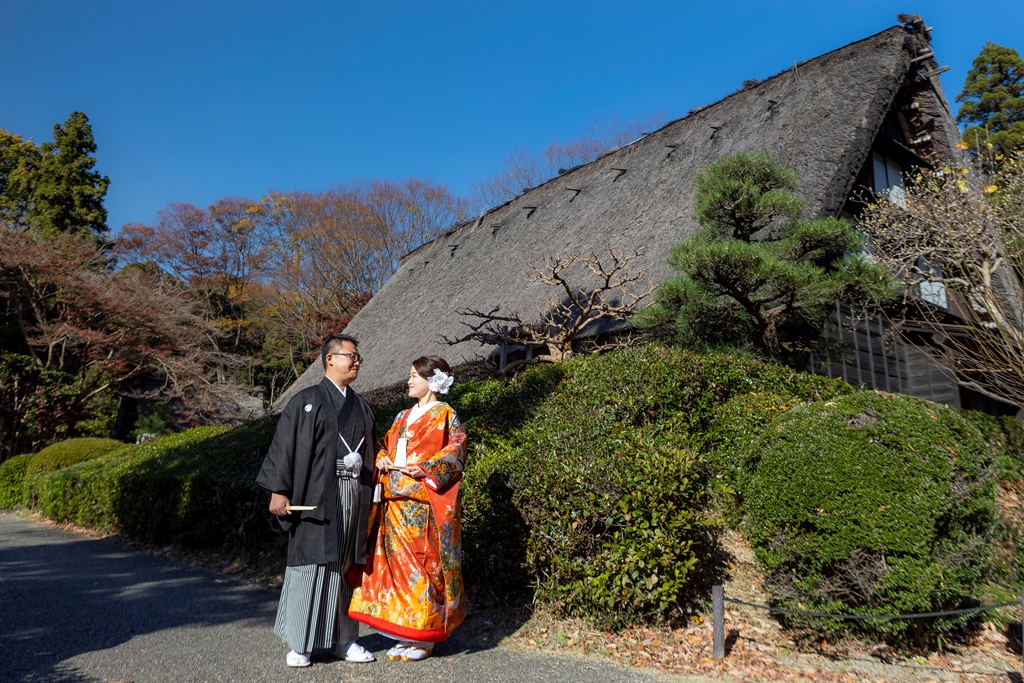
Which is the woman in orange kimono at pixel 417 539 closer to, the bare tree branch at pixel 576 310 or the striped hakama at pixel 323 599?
the striped hakama at pixel 323 599

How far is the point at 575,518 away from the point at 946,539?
6.03ft

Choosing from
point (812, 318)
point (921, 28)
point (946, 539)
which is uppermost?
point (921, 28)

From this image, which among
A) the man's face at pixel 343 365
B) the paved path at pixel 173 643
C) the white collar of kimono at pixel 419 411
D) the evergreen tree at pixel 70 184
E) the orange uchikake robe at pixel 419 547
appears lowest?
the paved path at pixel 173 643

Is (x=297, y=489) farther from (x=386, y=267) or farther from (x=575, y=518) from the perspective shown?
(x=386, y=267)

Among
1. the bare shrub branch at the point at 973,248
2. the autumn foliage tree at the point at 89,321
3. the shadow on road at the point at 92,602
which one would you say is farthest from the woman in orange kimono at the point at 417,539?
the autumn foliage tree at the point at 89,321

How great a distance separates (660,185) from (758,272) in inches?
198

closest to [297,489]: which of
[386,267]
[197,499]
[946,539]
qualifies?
[946,539]

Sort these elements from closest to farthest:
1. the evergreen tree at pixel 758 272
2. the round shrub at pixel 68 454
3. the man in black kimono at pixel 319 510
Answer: the man in black kimono at pixel 319 510 < the evergreen tree at pixel 758 272 < the round shrub at pixel 68 454

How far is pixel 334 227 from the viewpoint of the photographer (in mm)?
25688

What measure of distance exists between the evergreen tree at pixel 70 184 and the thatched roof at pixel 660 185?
11070 millimetres

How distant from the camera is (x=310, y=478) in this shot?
3.62 m

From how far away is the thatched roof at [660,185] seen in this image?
320 inches

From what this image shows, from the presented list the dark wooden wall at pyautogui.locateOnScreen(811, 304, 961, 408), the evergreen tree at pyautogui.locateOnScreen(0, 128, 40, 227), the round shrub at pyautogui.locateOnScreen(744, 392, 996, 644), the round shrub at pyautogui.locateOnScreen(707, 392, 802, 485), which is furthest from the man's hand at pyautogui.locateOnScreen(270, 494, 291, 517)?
the evergreen tree at pyautogui.locateOnScreen(0, 128, 40, 227)

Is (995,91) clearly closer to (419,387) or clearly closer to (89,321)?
(419,387)
